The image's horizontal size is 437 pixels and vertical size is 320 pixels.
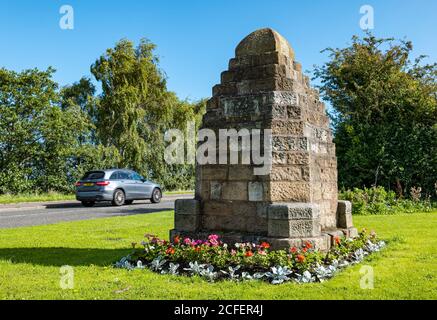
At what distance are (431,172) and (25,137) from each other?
749 inches

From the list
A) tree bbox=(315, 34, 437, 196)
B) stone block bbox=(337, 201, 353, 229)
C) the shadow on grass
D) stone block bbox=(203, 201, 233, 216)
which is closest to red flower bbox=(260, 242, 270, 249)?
stone block bbox=(203, 201, 233, 216)

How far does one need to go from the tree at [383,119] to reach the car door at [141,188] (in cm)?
907

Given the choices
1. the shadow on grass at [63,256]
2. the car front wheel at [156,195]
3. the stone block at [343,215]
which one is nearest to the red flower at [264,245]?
the shadow on grass at [63,256]

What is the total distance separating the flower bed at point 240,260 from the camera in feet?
17.8

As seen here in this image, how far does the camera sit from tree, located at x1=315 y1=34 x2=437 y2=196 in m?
17.9

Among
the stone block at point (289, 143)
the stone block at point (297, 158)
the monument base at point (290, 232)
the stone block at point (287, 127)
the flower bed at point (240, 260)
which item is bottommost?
the flower bed at point (240, 260)

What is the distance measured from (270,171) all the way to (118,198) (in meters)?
13.9

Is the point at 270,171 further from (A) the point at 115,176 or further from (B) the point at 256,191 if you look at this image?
(A) the point at 115,176

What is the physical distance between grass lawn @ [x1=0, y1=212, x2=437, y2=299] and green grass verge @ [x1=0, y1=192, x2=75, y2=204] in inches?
431

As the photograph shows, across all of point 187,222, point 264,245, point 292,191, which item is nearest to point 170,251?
point 187,222

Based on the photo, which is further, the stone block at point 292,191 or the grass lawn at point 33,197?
the grass lawn at point 33,197

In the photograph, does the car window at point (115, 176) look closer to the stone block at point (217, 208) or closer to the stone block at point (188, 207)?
the stone block at point (188, 207)

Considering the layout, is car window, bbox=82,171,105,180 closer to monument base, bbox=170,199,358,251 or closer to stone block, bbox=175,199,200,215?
stone block, bbox=175,199,200,215
